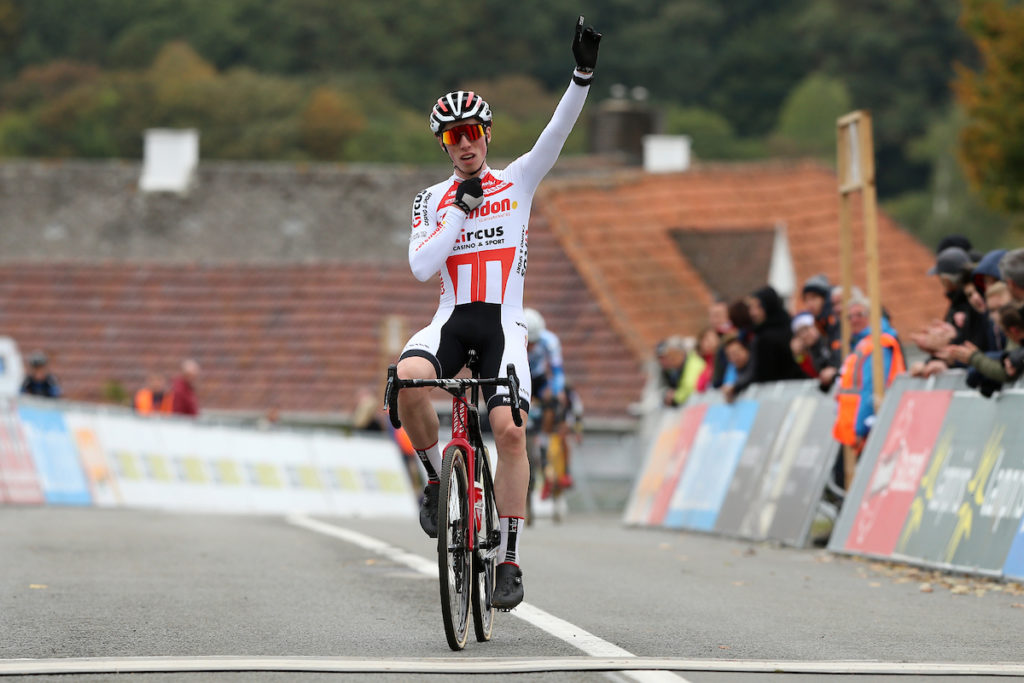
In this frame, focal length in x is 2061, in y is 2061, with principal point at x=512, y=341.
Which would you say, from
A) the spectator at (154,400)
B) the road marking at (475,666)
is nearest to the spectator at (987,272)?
the road marking at (475,666)

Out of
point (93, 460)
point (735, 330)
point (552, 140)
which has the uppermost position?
point (552, 140)

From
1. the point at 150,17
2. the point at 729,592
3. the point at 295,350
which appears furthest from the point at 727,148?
the point at 729,592

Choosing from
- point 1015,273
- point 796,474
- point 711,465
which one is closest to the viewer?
point 1015,273

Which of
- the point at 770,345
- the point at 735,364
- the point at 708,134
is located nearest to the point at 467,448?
the point at 770,345

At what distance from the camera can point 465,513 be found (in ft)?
28.3

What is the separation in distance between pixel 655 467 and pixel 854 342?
19.1 ft

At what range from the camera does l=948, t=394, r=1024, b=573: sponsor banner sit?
1200 centimetres

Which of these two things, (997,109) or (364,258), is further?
(364,258)

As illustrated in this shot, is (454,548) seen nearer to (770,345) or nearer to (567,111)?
(567,111)

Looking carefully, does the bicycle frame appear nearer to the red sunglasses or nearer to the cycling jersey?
the cycling jersey

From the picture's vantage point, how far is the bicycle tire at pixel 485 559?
866 cm

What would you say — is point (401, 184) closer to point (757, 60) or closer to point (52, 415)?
point (52, 415)

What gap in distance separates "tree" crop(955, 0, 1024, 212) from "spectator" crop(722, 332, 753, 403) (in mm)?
21844

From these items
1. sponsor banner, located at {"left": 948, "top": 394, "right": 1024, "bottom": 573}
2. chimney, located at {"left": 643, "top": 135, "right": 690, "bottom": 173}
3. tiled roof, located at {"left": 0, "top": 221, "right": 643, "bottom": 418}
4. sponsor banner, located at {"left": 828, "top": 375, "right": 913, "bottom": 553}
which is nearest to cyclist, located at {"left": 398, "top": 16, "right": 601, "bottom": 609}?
sponsor banner, located at {"left": 948, "top": 394, "right": 1024, "bottom": 573}
